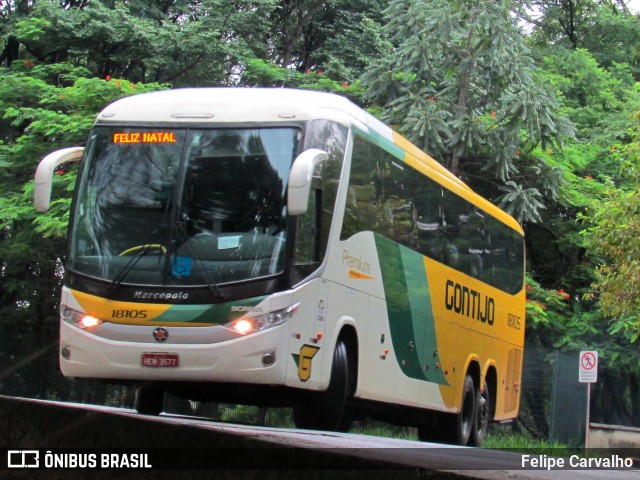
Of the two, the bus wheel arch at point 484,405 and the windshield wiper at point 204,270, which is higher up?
the windshield wiper at point 204,270

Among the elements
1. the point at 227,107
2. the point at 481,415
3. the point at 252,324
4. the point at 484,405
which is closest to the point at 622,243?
the point at 484,405

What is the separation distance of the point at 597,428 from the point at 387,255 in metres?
13.1

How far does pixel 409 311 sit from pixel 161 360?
411 centimetres

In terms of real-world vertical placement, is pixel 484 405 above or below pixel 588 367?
below

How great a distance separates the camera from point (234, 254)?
975 centimetres

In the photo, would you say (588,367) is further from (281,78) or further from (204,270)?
(204,270)

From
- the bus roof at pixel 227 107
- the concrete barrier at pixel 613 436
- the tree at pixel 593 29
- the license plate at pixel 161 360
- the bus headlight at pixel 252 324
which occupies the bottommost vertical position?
the license plate at pixel 161 360

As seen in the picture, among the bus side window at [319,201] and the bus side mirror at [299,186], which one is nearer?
the bus side mirror at [299,186]

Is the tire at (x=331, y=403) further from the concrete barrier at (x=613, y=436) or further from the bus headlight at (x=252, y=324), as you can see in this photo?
the concrete barrier at (x=613, y=436)

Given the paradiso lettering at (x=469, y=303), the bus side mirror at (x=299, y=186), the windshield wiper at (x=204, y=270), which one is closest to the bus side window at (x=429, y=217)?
the paradiso lettering at (x=469, y=303)

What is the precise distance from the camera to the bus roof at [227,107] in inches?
409

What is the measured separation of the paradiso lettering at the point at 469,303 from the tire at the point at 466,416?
0.97m

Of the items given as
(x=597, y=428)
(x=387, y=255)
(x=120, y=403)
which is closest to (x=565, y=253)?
(x=597, y=428)

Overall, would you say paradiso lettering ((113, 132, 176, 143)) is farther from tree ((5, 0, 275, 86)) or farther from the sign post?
the sign post
